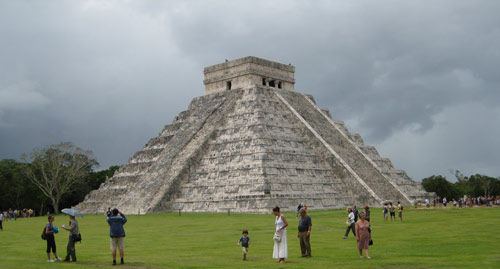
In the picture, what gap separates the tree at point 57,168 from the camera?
55562mm

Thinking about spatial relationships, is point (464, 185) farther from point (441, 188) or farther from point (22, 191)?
point (22, 191)

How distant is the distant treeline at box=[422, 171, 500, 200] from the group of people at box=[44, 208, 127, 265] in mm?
61261

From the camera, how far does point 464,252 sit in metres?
15.3

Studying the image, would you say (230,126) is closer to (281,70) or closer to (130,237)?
(281,70)

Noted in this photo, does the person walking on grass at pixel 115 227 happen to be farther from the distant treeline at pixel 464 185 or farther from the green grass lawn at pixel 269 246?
the distant treeline at pixel 464 185

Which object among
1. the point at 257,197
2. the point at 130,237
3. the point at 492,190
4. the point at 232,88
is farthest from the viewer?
the point at 492,190

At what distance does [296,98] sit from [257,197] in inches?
628

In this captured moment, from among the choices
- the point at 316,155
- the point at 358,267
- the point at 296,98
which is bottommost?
the point at 358,267

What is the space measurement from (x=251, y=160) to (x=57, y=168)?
25063mm

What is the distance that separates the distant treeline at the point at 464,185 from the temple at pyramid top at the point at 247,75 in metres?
33.0

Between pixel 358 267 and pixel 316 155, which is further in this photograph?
pixel 316 155

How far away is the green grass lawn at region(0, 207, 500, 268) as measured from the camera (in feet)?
46.4

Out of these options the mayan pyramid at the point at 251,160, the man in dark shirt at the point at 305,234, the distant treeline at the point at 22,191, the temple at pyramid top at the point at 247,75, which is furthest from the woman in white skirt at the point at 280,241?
the distant treeline at the point at 22,191

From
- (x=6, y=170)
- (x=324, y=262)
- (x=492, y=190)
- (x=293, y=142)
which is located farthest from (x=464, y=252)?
(x=492, y=190)
